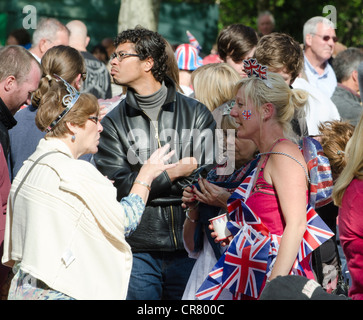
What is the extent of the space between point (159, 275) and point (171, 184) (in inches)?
25.3

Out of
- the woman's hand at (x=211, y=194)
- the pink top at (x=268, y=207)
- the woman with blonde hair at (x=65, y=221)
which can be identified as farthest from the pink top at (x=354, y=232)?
the woman with blonde hair at (x=65, y=221)

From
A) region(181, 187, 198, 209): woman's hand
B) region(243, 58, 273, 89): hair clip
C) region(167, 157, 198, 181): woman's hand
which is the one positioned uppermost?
region(243, 58, 273, 89): hair clip

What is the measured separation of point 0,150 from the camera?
14.0 ft

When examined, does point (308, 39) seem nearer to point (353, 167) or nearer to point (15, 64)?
point (15, 64)

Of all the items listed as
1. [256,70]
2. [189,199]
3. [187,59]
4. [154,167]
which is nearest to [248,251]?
[189,199]

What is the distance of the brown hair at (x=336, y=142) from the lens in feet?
15.2

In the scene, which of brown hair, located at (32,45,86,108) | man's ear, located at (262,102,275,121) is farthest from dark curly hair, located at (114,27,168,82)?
man's ear, located at (262,102,275,121)

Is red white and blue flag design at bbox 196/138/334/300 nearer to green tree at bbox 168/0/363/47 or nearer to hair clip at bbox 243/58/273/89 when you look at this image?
hair clip at bbox 243/58/273/89

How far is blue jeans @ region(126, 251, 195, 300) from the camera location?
4.41 m

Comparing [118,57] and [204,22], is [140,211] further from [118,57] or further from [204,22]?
[204,22]
